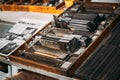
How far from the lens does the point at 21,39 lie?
132 inches

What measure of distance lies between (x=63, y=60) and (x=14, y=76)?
536 millimetres

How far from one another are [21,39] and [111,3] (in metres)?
1.19

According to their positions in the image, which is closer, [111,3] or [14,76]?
[14,76]

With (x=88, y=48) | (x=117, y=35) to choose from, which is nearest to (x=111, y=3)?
(x=117, y=35)

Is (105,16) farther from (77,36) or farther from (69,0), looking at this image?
(69,0)

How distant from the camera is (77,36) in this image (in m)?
2.94

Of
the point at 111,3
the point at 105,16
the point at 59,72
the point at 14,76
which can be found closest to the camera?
the point at 59,72

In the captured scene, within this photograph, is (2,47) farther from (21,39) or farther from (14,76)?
(14,76)

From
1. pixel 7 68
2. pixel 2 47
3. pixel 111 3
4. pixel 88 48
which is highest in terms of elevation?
pixel 111 3

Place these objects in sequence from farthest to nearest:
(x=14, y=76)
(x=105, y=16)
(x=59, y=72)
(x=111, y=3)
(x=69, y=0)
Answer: (x=69, y=0) → (x=111, y=3) → (x=105, y=16) → (x=14, y=76) → (x=59, y=72)

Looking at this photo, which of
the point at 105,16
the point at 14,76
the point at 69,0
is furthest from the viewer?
the point at 69,0

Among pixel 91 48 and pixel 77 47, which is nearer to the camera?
pixel 91 48

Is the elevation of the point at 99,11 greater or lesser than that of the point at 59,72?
greater

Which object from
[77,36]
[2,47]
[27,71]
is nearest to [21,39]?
[2,47]
